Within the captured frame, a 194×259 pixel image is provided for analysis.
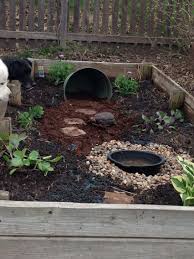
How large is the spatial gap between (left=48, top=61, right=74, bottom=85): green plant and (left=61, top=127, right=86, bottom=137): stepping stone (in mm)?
1386

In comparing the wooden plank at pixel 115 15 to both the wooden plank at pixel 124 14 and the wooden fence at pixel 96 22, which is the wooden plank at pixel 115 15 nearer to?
the wooden fence at pixel 96 22

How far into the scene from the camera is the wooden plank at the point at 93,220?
262cm

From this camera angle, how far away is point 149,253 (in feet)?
9.02

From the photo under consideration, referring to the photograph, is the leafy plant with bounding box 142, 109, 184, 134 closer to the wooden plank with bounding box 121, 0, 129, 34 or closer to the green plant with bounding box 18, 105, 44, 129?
the green plant with bounding box 18, 105, 44, 129

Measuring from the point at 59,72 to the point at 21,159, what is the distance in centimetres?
264

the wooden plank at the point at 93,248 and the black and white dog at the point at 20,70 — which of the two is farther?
the black and white dog at the point at 20,70

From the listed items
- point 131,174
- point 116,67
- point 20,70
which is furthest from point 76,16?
point 131,174

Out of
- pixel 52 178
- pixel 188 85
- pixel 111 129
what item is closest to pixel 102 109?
pixel 111 129

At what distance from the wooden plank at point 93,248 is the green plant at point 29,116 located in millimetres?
1689

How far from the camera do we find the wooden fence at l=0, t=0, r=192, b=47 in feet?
27.7

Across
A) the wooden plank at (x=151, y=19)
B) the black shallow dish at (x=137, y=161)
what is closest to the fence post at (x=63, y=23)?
the wooden plank at (x=151, y=19)

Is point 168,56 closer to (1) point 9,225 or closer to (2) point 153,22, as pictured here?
(2) point 153,22

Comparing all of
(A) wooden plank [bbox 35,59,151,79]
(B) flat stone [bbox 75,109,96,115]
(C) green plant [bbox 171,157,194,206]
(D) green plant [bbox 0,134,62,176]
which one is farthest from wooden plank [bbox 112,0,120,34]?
(C) green plant [bbox 171,157,194,206]

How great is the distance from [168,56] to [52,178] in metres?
5.60
